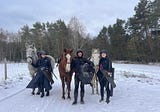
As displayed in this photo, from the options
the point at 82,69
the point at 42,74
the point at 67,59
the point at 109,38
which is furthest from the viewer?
the point at 109,38

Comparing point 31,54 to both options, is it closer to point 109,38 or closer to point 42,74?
point 42,74

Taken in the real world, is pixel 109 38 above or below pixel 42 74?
above

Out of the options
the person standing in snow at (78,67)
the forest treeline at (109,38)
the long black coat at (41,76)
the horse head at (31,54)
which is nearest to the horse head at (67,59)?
the person standing in snow at (78,67)

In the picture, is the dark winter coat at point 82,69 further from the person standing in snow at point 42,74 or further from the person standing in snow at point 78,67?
the person standing in snow at point 42,74

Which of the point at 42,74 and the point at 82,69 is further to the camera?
the point at 42,74

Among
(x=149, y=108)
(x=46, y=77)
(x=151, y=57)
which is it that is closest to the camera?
(x=149, y=108)

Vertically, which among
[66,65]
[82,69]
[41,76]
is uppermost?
[66,65]

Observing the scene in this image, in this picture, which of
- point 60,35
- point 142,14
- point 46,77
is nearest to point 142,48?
point 142,14

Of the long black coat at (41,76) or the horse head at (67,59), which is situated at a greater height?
the horse head at (67,59)

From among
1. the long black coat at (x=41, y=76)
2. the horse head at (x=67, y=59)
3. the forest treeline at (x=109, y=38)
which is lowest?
the long black coat at (x=41, y=76)

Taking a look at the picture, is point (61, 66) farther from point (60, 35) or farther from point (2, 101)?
point (60, 35)

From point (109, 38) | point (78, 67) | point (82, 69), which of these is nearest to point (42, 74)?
point (78, 67)

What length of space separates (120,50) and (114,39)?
13.0ft

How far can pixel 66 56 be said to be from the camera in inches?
432
